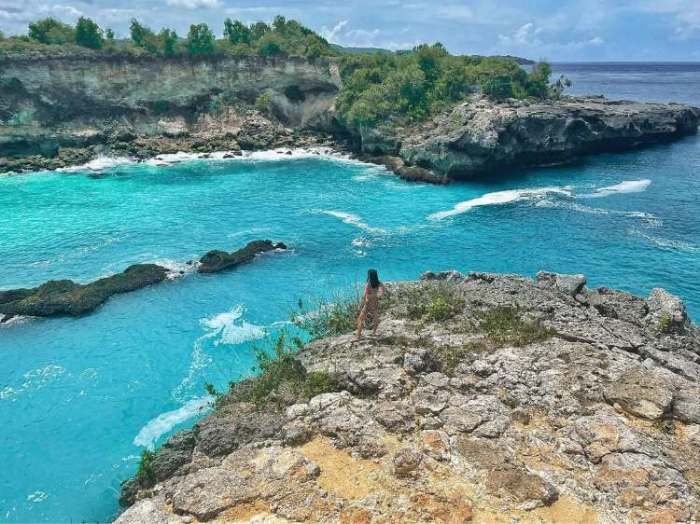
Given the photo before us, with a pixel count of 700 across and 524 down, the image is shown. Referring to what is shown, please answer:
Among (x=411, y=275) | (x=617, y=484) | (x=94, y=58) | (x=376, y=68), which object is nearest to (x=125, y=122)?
(x=94, y=58)

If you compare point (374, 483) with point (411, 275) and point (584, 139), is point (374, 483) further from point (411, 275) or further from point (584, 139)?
point (584, 139)

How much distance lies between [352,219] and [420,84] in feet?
108

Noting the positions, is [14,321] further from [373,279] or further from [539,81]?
[539,81]

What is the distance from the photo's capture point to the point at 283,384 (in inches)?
676

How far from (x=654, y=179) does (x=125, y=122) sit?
67.7 metres

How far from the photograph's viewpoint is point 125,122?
7594 cm

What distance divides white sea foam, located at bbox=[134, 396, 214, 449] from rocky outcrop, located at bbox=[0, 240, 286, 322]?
12703mm

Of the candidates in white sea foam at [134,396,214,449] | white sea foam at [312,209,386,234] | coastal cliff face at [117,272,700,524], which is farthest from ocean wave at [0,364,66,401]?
white sea foam at [312,209,386,234]

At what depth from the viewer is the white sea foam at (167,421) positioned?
70.7 ft

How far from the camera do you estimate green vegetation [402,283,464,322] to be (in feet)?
66.8

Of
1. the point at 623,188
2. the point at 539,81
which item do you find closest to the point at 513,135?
the point at 623,188

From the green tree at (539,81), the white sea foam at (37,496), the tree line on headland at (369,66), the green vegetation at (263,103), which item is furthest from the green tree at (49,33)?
the white sea foam at (37,496)

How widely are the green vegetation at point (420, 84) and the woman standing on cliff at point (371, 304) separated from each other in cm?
5327

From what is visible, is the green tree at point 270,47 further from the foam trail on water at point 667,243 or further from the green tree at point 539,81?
the foam trail on water at point 667,243
